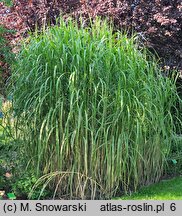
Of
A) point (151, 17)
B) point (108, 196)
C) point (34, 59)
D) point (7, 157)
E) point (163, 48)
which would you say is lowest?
point (108, 196)

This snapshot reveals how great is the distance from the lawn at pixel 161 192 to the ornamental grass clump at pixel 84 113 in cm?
14

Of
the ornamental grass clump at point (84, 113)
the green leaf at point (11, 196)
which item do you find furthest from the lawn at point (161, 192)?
the green leaf at point (11, 196)

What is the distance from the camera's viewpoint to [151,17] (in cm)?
585

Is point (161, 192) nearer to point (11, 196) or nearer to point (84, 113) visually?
point (84, 113)

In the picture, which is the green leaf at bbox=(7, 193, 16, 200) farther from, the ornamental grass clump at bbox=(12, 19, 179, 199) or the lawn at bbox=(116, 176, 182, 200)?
the lawn at bbox=(116, 176, 182, 200)

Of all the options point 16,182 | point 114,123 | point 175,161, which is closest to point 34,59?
point 114,123

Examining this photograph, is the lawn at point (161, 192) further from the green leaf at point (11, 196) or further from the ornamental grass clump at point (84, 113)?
the green leaf at point (11, 196)

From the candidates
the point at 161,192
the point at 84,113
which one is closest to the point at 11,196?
the point at 84,113

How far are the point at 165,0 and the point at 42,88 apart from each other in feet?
12.6

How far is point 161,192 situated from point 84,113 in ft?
4.10

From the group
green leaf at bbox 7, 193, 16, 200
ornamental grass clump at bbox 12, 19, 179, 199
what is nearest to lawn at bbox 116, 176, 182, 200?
ornamental grass clump at bbox 12, 19, 179, 199

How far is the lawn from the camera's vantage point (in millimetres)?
3195

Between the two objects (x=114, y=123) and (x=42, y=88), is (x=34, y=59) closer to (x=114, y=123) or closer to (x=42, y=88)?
(x=42, y=88)

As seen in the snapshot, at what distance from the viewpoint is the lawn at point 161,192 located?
320 centimetres
